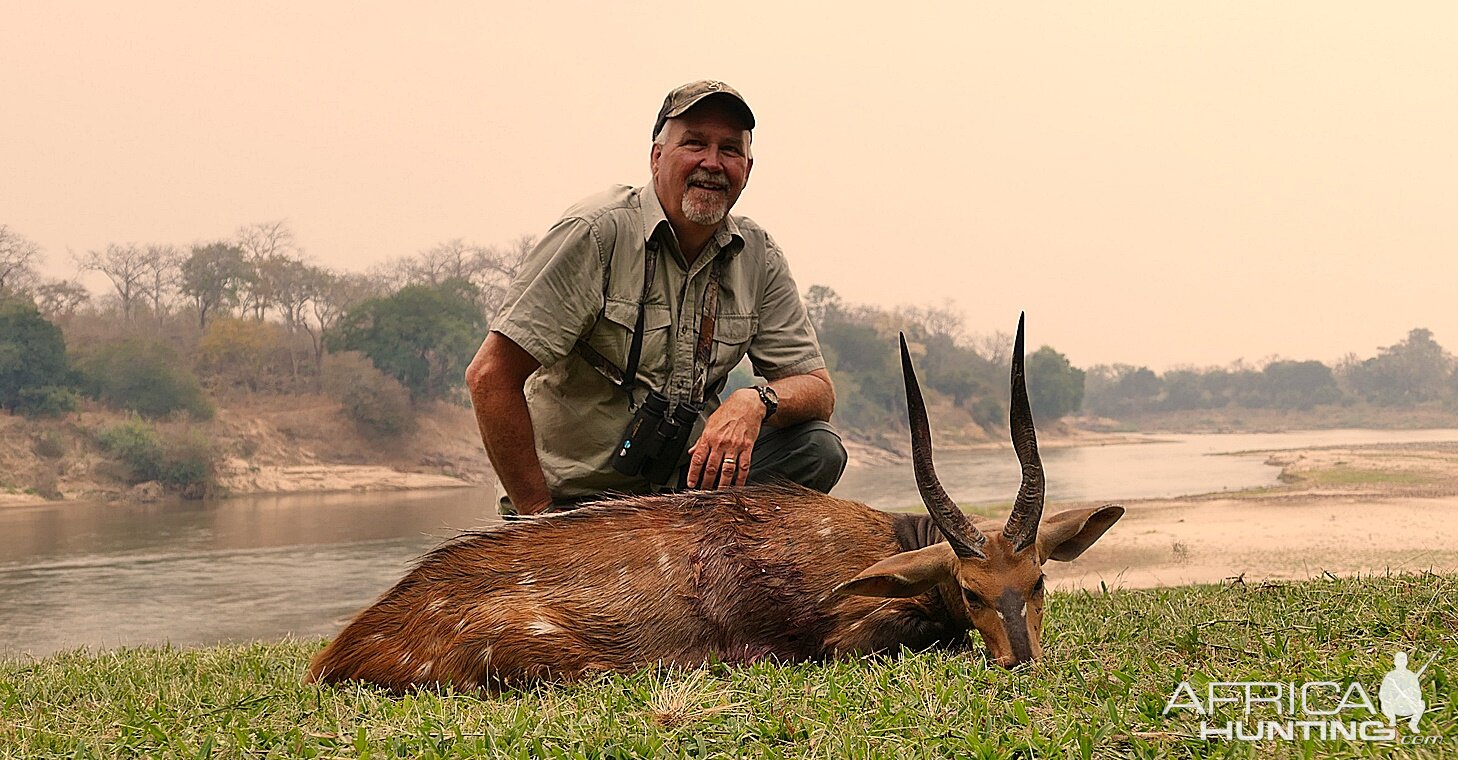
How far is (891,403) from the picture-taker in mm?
58156

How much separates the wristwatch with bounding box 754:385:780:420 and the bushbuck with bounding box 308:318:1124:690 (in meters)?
0.47

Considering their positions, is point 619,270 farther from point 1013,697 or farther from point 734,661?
point 1013,697

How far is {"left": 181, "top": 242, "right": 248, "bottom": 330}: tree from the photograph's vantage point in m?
48.8

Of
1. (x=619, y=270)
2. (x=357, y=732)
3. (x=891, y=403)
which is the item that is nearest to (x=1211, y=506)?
(x=619, y=270)

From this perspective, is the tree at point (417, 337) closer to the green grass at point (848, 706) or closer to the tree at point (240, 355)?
the tree at point (240, 355)

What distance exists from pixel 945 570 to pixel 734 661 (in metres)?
0.76

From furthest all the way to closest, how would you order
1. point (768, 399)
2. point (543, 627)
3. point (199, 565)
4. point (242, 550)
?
1. point (242, 550)
2. point (199, 565)
3. point (768, 399)
4. point (543, 627)

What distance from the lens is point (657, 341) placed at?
4648 millimetres

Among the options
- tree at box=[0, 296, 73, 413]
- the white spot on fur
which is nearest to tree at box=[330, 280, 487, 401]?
tree at box=[0, 296, 73, 413]

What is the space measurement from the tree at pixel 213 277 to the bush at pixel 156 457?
37.7ft

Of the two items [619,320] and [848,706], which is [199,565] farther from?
[848,706]

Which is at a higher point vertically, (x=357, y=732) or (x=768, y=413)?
(x=768, y=413)

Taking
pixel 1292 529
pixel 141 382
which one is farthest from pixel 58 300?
pixel 1292 529

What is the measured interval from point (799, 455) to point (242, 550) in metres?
25.3
